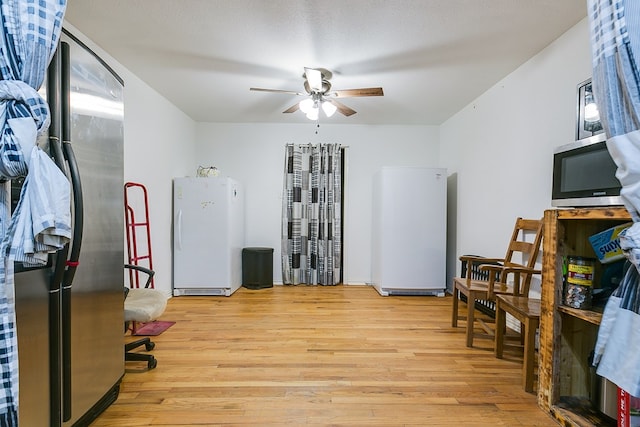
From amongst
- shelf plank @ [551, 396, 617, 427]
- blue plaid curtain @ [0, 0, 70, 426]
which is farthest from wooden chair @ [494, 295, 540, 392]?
blue plaid curtain @ [0, 0, 70, 426]

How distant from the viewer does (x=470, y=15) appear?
1.98 metres

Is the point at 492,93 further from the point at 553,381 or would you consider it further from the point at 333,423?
the point at 333,423

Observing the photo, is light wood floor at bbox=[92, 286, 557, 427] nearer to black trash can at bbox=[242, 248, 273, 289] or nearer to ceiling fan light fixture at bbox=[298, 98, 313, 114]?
black trash can at bbox=[242, 248, 273, 289]

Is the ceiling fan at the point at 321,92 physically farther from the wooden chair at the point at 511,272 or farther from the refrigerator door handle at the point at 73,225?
the wooden chair at the point at 511,272

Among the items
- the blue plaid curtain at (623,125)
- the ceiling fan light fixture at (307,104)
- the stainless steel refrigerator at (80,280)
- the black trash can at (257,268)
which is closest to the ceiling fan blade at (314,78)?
the ceiling fan light fixture at (307,104)

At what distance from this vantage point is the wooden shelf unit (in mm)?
1584

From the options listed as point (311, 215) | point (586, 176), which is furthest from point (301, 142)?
point (586, 176)

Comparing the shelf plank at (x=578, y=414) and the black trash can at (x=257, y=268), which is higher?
the black trash can at (x=257, y=268)

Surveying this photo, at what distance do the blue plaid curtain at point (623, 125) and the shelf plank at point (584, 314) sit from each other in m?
0.46

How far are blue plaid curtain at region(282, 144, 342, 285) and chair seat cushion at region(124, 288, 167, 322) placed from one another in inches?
89.3

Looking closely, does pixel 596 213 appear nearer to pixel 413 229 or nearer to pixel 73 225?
pixel 73 225

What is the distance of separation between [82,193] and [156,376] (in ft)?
4.20

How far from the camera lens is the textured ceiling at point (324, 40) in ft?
6.30

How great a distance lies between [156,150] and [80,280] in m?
2.26
